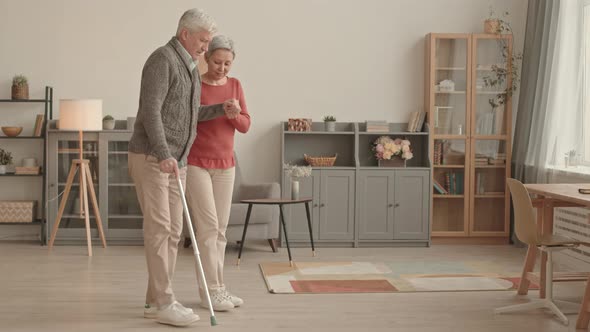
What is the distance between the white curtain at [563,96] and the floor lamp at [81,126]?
12.3 ft

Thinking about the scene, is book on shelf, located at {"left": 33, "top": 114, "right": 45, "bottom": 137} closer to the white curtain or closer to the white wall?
the white wall

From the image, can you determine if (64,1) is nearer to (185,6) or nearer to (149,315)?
(185,6)

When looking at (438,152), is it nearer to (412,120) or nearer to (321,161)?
(412,120)

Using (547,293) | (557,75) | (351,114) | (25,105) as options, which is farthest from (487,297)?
(25,105)

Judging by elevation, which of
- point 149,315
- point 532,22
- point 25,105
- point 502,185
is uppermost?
point 532,22

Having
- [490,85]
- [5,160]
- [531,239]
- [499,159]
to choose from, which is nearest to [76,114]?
[5,160]

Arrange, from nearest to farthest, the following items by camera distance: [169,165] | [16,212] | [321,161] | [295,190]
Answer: [169,165], [295,190], [16,212], [321,161]

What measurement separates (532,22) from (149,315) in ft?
15.1

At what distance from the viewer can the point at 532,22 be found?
7.18 metres

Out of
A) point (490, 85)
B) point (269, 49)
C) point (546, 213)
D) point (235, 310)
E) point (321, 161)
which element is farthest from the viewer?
point (269, 49)

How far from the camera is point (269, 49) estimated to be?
748 cm

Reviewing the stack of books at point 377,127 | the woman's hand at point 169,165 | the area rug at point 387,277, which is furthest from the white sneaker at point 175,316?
the stack of books at point 377,127

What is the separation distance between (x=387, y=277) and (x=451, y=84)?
96.2 inches

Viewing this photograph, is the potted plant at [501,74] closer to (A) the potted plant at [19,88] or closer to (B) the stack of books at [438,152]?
(B) the stack of books at [438,152]
